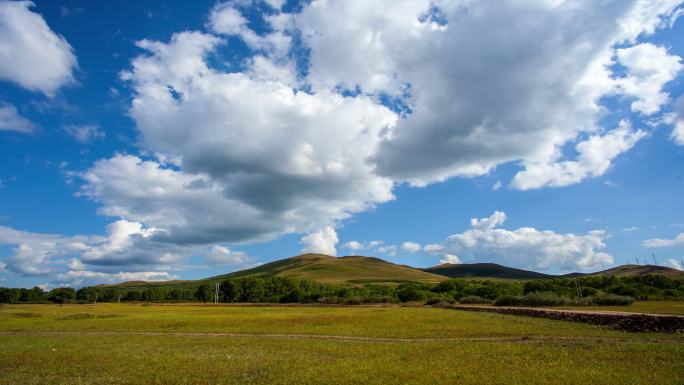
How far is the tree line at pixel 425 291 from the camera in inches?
3770

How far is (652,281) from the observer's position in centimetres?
10656

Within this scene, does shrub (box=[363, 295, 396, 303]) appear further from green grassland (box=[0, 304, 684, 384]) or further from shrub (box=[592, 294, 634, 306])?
green grassland (box=[0, 304, 684, 384])

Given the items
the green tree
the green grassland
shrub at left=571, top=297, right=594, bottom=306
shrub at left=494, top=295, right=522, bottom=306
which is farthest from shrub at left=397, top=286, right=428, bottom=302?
the green tree

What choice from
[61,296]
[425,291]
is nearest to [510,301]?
[425,291]

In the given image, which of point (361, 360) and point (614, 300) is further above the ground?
point (614, 300)

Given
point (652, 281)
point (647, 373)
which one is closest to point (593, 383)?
point (647, 373)

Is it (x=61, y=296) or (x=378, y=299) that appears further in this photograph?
(x=61, y=296)

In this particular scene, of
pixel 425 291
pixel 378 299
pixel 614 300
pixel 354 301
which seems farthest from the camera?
pixel 425 291

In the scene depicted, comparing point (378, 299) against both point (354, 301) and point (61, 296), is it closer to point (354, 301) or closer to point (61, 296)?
point (354, 301)

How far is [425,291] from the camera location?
134 meters

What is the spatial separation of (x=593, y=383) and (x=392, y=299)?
11046 cm

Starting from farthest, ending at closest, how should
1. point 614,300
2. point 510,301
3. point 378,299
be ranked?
point 378,299, point 510,301, point 614,300

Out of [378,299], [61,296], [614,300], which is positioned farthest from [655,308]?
[61,296]

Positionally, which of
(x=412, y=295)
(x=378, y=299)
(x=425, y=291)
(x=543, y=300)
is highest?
(x=425, y=291)
